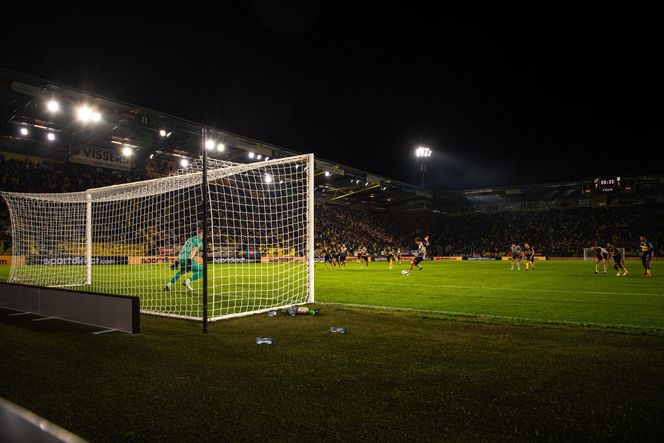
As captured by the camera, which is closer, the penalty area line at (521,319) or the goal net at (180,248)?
the penalty area line at (521,319)

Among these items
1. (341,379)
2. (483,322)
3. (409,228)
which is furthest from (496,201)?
(341,379)

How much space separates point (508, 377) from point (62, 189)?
33199mm

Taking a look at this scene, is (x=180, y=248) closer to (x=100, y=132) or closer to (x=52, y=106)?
(x=52, y=106)

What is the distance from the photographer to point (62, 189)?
29812 millimetres

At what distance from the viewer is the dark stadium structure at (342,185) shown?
88.6 feet

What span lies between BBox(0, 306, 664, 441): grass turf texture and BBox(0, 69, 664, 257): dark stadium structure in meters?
24.0

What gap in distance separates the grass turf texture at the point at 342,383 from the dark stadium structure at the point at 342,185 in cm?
2404

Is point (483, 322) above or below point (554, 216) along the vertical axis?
below

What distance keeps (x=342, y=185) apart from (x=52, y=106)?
92.9ft

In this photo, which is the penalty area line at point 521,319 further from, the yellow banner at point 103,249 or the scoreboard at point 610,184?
the scoreboard at point 610,184

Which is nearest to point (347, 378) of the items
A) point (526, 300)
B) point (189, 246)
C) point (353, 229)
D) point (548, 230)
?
point (526, 300)

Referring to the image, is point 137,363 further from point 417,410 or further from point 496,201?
point 496,201

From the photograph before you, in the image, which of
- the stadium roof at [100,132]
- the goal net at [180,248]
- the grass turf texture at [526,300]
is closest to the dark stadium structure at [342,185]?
the stadium roof at [100,132]

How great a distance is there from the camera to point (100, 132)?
30234mm
